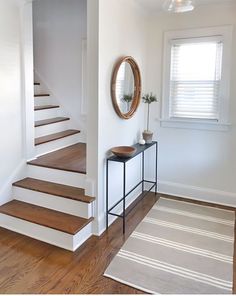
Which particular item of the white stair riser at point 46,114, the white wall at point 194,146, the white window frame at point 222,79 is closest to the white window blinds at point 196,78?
the white window frame at point 222,79

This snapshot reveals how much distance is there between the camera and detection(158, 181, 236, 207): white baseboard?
363cm

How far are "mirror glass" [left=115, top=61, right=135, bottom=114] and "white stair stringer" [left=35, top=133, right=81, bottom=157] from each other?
3.70 ft

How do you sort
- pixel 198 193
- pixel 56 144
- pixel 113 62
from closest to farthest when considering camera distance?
pixel 113 62, pixel 198 193, pixel 56 144

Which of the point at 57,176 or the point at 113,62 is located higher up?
Answer: the point at 113,62

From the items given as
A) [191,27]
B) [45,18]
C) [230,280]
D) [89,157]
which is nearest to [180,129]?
[191,27]

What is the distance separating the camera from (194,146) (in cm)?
375

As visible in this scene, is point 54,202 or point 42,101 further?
point 42,101

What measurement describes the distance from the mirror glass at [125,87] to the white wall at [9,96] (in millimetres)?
1099

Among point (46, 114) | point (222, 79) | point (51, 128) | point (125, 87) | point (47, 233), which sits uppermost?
point (222, 79)

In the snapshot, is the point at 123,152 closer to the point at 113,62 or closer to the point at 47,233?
the point at 113,62

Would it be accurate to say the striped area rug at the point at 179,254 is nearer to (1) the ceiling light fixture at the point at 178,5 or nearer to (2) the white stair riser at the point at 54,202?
(2) the white stair riser at the point at 54,202

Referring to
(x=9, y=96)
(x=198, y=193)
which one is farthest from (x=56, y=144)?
(x=198, y=193)

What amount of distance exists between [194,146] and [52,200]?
6.39ft

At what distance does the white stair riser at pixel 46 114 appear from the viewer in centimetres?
405
